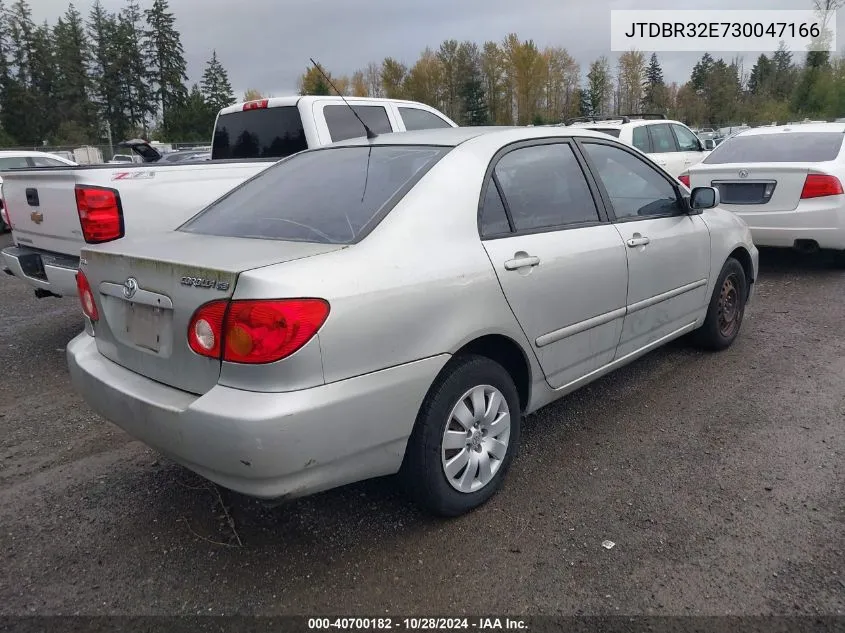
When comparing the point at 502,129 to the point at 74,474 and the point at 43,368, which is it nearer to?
the point at 74,474

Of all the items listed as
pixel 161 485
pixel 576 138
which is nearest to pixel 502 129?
pixel 576 138

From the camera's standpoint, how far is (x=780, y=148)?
25.0 ft

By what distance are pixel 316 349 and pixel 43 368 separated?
374cm

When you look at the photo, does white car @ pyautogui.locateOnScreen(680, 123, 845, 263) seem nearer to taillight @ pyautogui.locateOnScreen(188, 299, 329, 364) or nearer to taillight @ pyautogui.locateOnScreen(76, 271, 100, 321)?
taillight @ pyautogui.locateOnScreen(188, 299, 329, 364)

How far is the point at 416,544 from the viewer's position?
2721 millimetres

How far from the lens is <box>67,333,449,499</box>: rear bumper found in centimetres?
219

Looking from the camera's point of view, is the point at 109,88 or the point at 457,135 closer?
the point at 457,135

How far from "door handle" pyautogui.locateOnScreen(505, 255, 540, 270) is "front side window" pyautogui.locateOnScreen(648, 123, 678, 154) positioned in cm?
863

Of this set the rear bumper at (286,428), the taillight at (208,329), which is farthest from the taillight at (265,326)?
the rear bumper at (286,428)

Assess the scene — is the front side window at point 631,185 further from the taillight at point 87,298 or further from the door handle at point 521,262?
the taillight at point 87,298

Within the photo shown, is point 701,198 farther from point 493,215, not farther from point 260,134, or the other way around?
point 260,134

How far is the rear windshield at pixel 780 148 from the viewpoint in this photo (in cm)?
723

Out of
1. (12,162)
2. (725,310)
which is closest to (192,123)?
(12,162)

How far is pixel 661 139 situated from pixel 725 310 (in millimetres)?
7012
